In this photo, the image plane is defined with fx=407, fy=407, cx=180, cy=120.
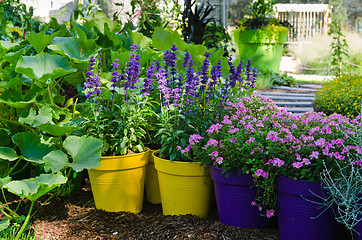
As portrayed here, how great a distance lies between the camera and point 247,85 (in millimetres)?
2803

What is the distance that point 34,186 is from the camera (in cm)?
201

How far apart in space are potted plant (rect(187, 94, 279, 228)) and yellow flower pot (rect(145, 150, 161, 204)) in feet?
1.30

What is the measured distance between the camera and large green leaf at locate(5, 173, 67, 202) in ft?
6.23

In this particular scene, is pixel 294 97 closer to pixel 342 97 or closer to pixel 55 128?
pixel 342 97

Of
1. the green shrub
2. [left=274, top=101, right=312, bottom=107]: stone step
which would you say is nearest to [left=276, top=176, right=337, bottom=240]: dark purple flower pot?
the green shrub

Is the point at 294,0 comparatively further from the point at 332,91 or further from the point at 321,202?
the point at 321,202

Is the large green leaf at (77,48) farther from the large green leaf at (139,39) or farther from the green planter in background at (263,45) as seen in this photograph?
the green planter in background at (263,45)

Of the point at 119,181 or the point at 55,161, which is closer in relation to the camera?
the point at 55,161

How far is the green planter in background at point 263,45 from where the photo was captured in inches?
246

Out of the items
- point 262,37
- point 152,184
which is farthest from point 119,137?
point 262,37

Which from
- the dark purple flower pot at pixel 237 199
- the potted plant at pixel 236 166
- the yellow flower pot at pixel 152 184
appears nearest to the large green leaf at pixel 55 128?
the yellow flower pot at pixel 152 184

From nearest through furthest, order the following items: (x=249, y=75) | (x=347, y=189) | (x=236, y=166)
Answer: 1. (x=347, y=189)
2. (x=236, y=166)
3. (x=249, y=75)

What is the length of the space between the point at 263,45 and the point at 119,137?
452 cm

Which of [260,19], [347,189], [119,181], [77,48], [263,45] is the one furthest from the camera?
[263,45]
